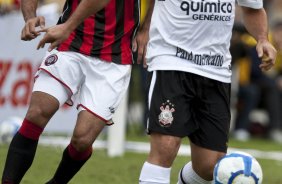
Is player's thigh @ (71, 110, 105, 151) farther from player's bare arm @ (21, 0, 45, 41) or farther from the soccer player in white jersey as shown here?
player's bare arm @ (21, 0, 45, 41)

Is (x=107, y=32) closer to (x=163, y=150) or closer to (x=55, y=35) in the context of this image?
(x=55, y=35)

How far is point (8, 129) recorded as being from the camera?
1095 cm

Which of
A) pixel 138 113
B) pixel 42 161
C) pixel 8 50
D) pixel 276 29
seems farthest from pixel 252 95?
pixel 42 161

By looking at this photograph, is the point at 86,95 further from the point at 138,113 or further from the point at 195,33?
the point at 138,113

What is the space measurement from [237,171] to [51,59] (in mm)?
1616

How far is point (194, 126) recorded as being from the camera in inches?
254

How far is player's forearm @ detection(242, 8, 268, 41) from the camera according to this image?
6.71 m

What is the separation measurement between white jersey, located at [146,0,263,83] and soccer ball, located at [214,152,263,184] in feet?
2.03

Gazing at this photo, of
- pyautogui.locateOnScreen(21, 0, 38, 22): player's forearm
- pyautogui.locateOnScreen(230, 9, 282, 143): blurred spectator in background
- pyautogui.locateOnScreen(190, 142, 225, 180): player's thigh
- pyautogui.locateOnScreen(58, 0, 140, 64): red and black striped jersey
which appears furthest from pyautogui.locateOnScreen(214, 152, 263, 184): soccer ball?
pyautogui.locateOnScreen(230, 9, 282, 143): blurred spectator in background

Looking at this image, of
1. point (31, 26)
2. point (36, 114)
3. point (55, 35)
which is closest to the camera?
point (55, 35)

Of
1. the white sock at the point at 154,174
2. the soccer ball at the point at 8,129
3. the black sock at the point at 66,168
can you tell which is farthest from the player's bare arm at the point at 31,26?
the soccer ball at the point at 8,129

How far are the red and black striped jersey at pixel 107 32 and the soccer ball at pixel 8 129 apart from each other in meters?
4.17

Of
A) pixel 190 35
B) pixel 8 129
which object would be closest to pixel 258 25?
pixel 190 35

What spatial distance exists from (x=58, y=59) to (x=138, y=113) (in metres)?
11.1
